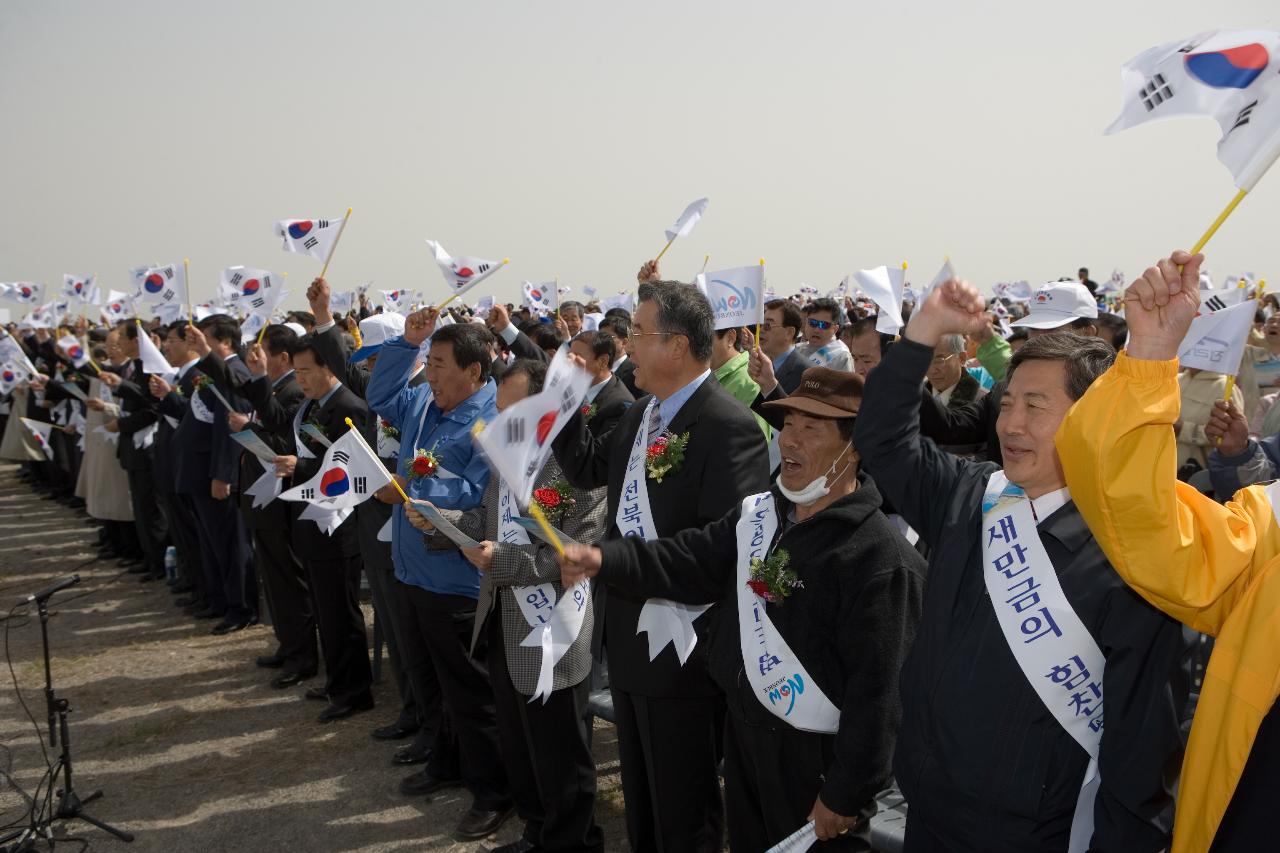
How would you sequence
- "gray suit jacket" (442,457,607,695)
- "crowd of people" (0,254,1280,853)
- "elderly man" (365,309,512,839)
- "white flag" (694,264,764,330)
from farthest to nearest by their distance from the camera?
"white flag" (694,264,764,330)
"elderly man" (365,309,512,839)
"gray suit jacket" (442,457,607,695)
"crowd of people" (0,254,1280,853)

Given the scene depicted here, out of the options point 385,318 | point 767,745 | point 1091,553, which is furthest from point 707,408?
point 385,318

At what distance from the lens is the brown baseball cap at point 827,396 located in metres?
3.08

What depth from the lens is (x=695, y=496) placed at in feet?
12.3

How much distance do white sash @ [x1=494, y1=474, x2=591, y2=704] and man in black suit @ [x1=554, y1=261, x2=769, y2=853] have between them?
352 millimetres

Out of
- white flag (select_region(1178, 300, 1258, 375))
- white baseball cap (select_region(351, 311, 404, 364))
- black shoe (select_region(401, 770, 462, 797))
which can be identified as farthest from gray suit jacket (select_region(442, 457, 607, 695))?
white flag (select_region(1178, 300, 1258, 375))

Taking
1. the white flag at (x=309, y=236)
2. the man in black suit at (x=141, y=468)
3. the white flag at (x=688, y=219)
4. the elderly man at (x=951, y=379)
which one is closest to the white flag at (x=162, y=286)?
the man in black suit at (x=141, y=468)

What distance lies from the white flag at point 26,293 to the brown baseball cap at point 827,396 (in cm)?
2146

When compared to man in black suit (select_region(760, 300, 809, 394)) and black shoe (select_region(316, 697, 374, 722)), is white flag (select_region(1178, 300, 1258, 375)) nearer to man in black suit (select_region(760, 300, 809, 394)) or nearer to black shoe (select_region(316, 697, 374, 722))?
man in black suit (select_region(760, 300, 809, 394))

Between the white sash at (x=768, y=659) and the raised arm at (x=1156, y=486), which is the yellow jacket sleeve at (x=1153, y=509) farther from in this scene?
the white sash at (x=768, y=659)

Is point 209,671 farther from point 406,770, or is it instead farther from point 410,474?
point 410,474

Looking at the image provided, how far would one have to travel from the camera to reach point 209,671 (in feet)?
24.6

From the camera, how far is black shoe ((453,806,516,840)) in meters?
4.86

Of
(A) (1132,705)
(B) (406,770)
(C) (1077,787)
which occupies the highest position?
(A) (1132,705)

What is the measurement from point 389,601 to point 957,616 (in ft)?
12.9
